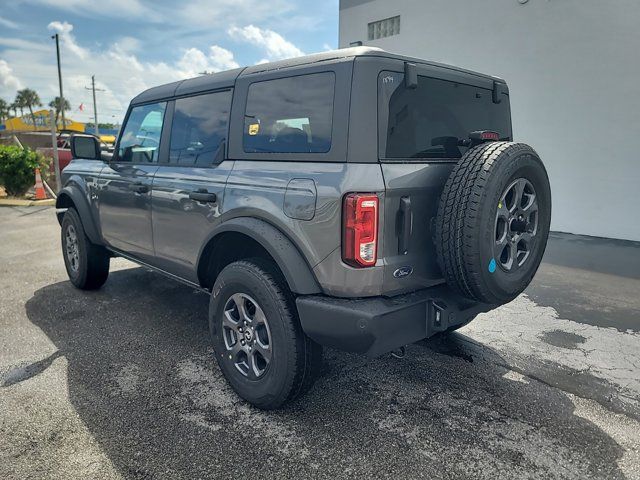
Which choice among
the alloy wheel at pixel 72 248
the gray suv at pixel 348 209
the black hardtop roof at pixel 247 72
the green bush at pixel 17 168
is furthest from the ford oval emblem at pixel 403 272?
the green bush at pixel 17 168

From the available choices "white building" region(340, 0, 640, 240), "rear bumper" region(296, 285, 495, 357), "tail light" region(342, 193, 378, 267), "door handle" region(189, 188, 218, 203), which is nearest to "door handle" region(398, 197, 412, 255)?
"tail light" region(342, 193, 378, 267)

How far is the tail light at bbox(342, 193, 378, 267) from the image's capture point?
87.3 inches

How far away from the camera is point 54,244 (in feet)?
23.6

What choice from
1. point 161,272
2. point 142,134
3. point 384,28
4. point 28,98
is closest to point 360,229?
point 161,272

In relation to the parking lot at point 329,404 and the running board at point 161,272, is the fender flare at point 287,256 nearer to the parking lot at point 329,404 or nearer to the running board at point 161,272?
the parking lot at point 329,404

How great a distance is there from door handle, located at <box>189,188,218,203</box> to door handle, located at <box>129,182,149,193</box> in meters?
0.69

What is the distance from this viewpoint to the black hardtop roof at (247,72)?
2.38 m

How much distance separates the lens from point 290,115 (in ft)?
8.74

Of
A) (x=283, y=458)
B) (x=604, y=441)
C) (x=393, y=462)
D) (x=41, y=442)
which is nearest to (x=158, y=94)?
(x=41, y=442)

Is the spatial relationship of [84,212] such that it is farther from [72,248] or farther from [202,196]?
[202,196]

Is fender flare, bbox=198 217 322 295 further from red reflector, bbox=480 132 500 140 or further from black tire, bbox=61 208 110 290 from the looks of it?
black tire, bbox=61 208 110 290

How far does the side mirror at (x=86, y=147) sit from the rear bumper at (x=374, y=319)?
3.03 meters

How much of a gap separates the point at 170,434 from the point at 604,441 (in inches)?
90.9

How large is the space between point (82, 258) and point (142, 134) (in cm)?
160
